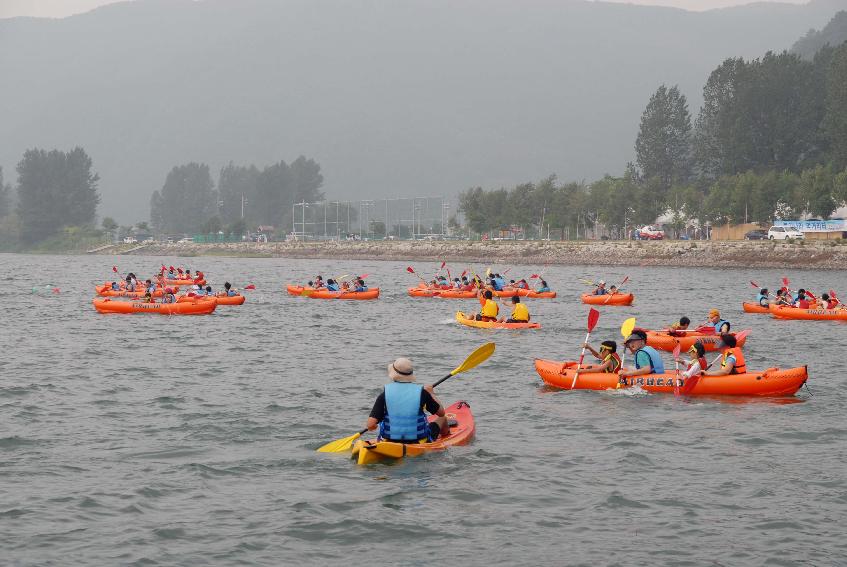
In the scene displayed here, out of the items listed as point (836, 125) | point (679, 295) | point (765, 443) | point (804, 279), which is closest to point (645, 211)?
point (836, 125)

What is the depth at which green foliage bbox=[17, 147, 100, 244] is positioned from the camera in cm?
18512

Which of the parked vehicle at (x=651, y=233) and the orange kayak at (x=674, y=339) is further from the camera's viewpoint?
the parked vehicle at (x=651, y=233)

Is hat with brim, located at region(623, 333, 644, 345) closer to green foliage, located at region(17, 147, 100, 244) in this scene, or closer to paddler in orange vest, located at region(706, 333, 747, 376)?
paddler in orange vest, located at region(706, 333, 747, 376)

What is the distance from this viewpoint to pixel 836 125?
326 feet

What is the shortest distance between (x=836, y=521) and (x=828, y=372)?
1331 cm

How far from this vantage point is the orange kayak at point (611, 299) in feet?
147

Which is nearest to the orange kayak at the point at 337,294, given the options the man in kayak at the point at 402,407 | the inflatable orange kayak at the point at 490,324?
the inflatable orange kayak at the point at 490,324

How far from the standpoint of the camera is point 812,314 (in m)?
37.2

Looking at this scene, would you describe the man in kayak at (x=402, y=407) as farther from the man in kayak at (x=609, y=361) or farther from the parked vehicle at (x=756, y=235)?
the parked vehicle at (x=756, y=235)

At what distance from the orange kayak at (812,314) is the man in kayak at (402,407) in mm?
27244

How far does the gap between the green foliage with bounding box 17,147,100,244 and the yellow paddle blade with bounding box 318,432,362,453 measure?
18426cm

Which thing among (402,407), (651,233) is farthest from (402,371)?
(651,233)

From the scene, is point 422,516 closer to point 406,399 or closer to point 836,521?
point 406,399

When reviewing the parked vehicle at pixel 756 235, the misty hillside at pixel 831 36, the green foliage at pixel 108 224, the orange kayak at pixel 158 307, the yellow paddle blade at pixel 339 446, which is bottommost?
the yellow paddle blade at pixel 339 446
